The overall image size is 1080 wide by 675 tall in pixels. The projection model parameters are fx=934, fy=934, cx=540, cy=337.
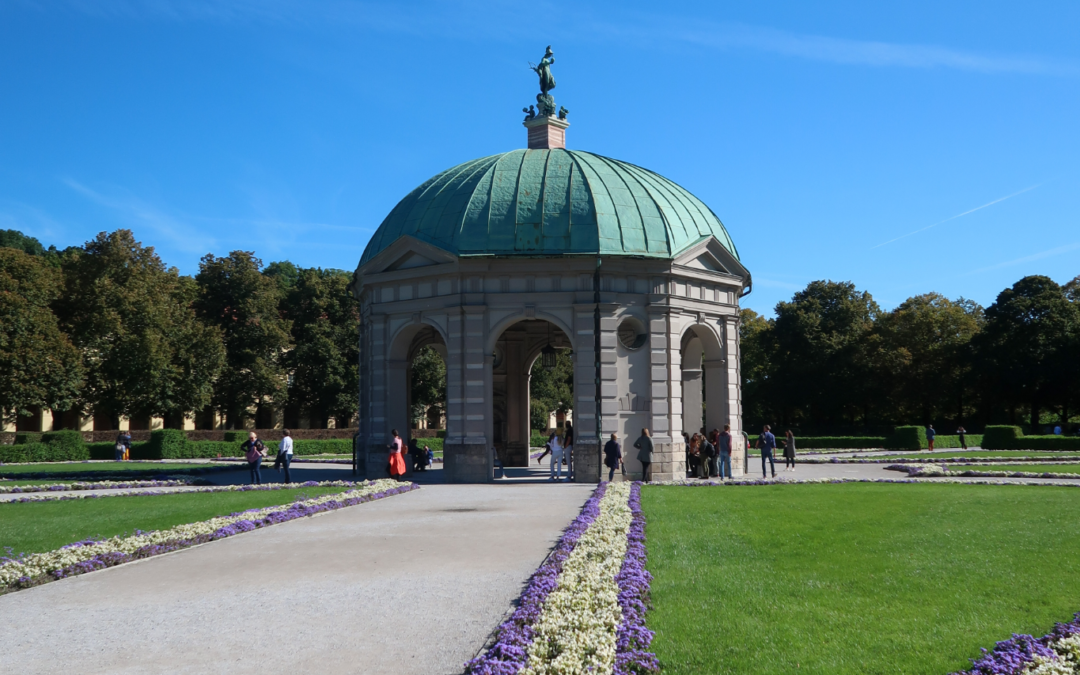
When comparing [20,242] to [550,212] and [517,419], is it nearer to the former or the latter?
[517,419]

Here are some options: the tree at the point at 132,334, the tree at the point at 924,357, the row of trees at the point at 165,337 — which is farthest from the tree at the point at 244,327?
the tree at the point at 924,357

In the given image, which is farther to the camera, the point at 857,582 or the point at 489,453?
the point at 489,453

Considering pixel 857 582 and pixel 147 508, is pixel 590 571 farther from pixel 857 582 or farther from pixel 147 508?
pixel 147 508

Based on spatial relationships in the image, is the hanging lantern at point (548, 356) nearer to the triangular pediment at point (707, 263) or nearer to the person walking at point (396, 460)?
the triangular pediment at point (707, 263)

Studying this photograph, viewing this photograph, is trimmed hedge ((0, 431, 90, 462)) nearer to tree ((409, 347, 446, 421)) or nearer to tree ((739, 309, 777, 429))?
tree ((409, 347, 446, 421))

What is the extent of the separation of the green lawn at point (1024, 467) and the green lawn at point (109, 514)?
24.3 metres

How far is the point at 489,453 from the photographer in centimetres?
3153

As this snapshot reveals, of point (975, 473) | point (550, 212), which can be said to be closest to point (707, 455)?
point (975, 473)

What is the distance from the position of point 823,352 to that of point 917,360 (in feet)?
24.5

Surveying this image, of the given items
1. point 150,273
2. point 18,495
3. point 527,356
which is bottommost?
point 18,495

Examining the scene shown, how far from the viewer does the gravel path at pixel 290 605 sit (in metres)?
8.79

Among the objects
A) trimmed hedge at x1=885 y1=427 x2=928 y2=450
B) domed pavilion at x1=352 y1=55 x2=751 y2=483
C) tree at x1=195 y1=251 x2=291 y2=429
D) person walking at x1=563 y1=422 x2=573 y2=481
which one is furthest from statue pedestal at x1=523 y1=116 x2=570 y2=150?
tree at x1=195 y1=251 x2=291 y2=429

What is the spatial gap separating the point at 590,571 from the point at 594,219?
21.5 m

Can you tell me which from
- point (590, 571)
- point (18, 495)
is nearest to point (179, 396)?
point (18, 495)
